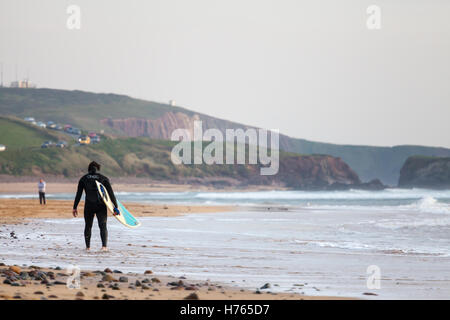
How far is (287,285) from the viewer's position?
8.97 meters

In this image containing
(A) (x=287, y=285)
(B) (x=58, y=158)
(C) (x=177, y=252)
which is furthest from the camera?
(B) (x=58, y=158)

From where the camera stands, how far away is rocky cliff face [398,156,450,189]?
11650 cm

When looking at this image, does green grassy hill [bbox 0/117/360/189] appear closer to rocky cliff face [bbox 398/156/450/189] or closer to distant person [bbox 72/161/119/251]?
rocky cliff face [bbox 398/156/450/189]

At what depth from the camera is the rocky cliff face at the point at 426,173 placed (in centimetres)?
11650

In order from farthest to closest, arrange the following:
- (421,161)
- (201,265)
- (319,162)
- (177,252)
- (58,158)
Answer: (319,162) → (421,161) → (58,158) → (177,252) → (201,265)

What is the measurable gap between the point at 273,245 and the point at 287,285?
608 centimetres

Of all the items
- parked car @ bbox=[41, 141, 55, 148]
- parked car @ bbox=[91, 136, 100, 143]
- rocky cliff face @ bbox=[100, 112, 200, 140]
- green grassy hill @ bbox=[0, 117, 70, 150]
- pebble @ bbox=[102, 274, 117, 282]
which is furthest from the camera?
rocky cliff face @ bbox=[100, 112, 200, 140]

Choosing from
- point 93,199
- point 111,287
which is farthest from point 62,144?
point 111,287

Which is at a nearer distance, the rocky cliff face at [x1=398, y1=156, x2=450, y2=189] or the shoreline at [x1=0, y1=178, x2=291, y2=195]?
the shoreline at [x1=0, y1=178, x2=291, y2=195]

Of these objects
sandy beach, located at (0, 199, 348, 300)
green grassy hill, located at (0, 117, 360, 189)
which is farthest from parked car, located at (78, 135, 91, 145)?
sandy beach, located at (0, 199, 348, 300)

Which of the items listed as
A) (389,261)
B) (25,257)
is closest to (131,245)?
(25,257)

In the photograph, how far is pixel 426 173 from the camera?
120m

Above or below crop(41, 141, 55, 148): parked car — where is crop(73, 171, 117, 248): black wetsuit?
below
